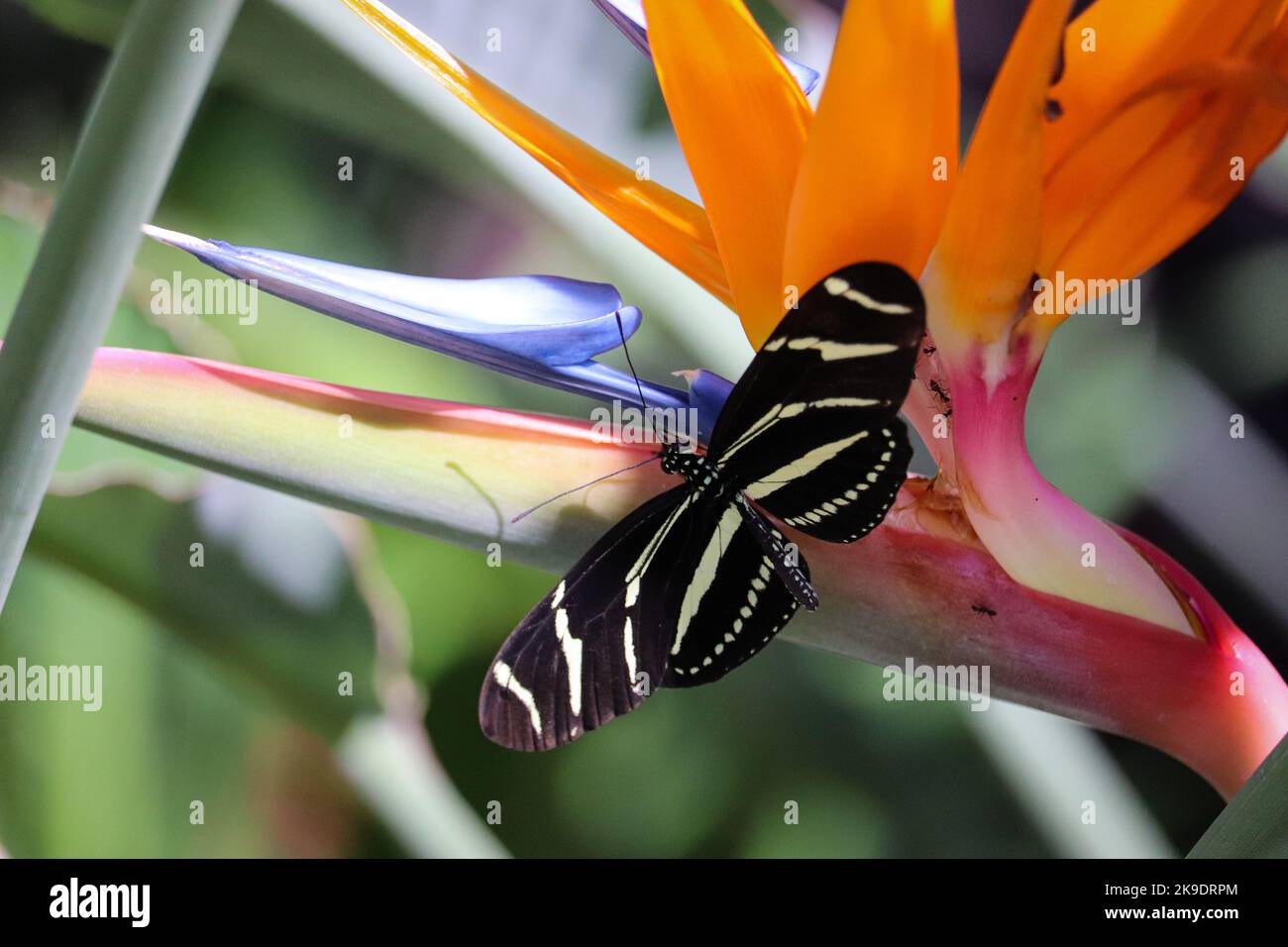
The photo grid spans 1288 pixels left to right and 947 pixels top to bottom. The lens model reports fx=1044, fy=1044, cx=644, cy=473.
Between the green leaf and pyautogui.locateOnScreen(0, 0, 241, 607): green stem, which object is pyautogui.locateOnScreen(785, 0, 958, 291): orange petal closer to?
pyautogui.locateOnScreen(0, 0, 241, 607): green stem

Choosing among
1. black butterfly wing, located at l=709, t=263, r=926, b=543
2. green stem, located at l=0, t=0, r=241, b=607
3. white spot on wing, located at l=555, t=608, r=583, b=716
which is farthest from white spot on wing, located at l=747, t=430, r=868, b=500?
green stem, located at l=0, t=0, r=241, b=607

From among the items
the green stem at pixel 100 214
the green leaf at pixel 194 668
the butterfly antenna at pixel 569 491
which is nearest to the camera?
the green stem at pixel 100 214

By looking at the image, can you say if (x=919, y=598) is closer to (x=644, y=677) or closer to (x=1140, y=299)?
(x=644, y=677)

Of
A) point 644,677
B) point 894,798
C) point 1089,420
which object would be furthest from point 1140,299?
point 644,677

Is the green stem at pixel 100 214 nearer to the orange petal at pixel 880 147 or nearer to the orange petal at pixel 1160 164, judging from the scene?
the orange petal at pixel 880 147

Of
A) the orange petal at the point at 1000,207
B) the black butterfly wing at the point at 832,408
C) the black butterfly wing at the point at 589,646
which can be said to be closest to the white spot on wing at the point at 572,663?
the black butterfly wing at the point at 589,646

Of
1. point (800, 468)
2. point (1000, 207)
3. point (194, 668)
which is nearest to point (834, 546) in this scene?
point (800, 468)
